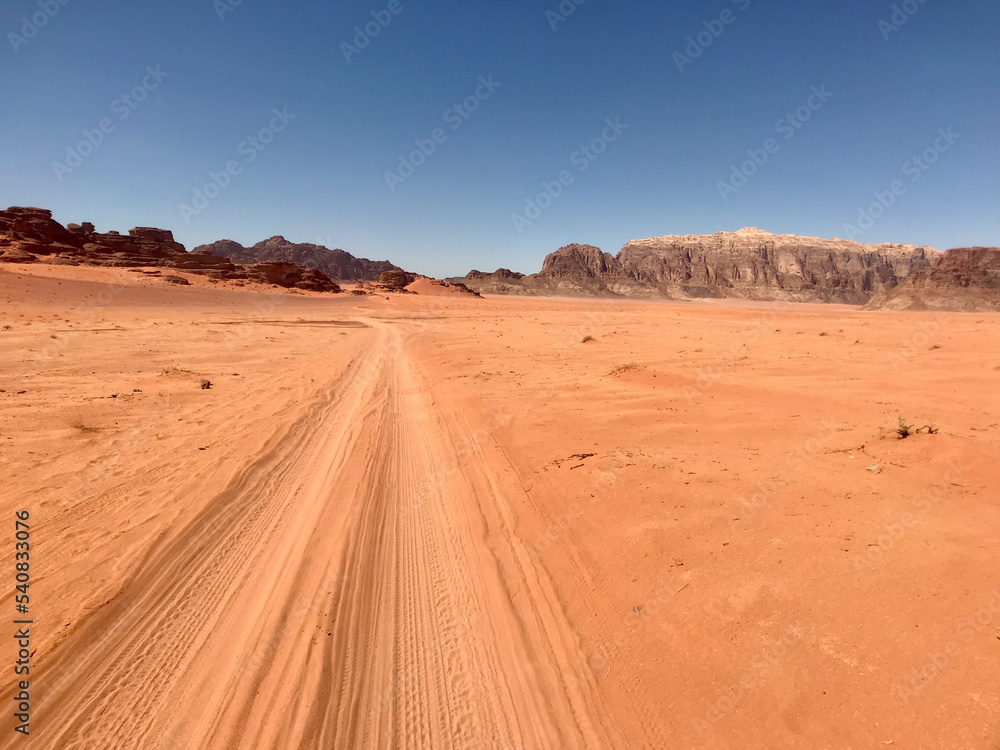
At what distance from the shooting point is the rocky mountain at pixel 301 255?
15788 cm

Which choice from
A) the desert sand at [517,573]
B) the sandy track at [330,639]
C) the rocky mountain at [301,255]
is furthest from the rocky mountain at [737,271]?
the sandy track at [330,639]

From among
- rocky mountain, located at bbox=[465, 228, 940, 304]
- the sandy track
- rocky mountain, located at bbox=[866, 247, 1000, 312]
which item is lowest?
the sandy track

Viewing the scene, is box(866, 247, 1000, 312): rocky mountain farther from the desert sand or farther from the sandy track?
the sandy track

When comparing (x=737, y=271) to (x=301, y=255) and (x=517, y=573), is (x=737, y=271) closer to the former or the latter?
(x=301, y=255)

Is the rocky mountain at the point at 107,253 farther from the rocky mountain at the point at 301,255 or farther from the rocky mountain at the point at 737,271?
the rocky mountain at the point at 301,255

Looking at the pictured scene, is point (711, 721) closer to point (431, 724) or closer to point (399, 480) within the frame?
point (431, 724)

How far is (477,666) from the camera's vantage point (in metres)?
3.22

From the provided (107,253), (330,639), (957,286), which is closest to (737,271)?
(957,286)

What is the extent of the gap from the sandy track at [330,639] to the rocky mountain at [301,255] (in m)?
159

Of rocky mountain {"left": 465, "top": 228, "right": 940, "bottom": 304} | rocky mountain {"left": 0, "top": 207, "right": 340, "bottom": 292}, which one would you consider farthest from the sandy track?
rocky mountain {"left": 465, "top": 228, "right": 940, "bottom": 304}

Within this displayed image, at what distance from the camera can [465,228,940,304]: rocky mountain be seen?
137375mm

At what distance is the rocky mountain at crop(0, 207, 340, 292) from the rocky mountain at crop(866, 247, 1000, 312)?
312 ft

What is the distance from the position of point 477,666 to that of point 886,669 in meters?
2.74

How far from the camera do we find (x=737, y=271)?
149375 mm
